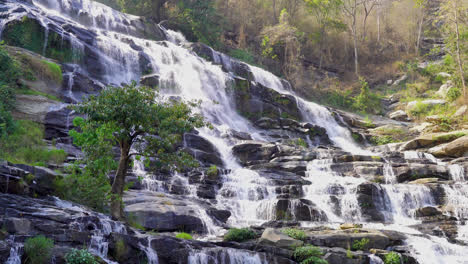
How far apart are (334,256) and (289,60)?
32.0 metres

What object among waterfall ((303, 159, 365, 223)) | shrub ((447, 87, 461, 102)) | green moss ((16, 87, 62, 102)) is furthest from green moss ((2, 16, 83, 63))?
shrub ((447, 87, 461, 102))

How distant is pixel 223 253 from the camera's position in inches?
394

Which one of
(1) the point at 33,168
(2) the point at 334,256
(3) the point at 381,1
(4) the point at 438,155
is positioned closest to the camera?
(2) the point at 334,256

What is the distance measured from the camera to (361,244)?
11.8m

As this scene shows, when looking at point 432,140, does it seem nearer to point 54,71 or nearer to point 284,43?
point 54,71

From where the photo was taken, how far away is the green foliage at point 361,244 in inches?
465

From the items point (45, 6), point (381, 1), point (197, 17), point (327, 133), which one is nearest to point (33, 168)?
point (327, 133)

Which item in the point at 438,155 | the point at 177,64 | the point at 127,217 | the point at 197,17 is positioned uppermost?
the point at 197,17

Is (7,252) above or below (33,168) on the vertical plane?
below

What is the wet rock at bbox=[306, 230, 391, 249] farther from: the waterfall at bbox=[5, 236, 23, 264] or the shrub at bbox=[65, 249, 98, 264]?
the waterfall at bbox=[5, 236, 23, 264]

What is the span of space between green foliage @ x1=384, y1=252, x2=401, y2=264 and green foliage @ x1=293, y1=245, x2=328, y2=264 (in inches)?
74.1

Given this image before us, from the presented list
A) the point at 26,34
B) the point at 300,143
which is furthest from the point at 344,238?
the point at 26,34

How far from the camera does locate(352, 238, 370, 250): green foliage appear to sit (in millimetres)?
11805

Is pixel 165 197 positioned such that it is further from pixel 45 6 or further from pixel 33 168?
pixel 45 6
